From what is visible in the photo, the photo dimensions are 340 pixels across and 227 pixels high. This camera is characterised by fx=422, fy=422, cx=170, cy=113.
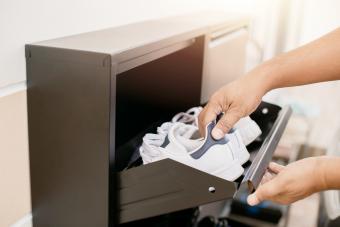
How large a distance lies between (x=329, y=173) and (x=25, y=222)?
0.58 m

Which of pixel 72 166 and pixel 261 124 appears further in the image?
pixel 261 124

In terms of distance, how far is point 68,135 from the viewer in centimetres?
73

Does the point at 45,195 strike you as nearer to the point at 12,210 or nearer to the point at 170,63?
the point at 12,210

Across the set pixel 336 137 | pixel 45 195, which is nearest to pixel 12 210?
pixel 45 195

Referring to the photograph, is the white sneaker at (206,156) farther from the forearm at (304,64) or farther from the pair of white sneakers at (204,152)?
the forearm at (304,64)

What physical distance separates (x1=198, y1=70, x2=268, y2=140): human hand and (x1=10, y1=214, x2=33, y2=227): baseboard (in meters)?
0.38

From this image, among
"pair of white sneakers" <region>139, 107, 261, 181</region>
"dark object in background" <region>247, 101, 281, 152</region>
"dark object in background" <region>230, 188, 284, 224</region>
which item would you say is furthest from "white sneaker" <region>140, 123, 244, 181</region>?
"dark object in background" <region>230, 188, 284, 224</region>

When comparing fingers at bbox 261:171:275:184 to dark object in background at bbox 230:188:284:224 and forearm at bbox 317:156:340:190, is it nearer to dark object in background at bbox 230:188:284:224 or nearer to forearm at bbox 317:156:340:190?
forearm at bbox 317:156:340:190

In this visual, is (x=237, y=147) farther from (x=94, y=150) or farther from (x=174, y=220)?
(x=174, y=220)

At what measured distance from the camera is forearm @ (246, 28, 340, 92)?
936 millimetres

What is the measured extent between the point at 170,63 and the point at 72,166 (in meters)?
0.48

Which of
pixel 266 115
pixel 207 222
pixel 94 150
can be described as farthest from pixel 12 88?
pixel 207 222

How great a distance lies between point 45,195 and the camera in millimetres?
797

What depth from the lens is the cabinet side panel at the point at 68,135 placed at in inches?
27.2
